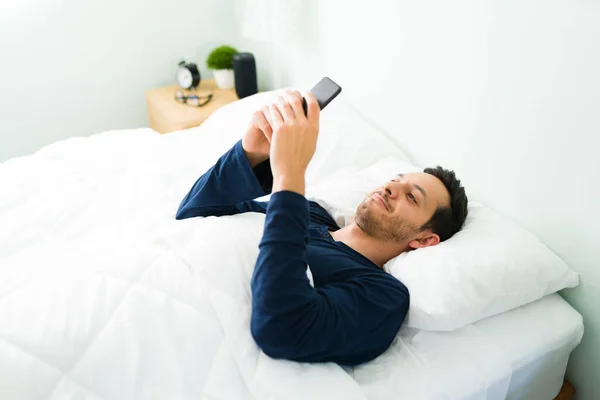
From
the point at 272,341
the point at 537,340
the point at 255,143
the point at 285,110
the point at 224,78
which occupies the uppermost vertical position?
the point at 285,110

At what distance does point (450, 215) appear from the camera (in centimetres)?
110

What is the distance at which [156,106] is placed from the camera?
217cm

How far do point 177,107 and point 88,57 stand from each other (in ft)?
1.88

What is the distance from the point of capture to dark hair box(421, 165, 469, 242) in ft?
3.56

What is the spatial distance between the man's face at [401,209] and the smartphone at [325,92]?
289mm

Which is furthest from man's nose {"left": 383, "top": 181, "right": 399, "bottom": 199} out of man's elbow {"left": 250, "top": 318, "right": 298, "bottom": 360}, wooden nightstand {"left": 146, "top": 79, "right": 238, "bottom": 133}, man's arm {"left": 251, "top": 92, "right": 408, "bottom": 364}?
wooden nightstand {"left": 146, "top": 79, "right": 238, "bottom": 133}

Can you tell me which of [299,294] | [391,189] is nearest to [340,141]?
[391,189]

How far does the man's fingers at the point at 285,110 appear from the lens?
89 centimetres

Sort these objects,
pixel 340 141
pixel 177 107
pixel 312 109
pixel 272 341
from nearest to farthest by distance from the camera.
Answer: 1. pixel 272 341
2. pixel 312 109
3. pixel 340 141
4. pixel 177 107

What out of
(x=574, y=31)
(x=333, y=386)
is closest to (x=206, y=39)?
(x=574, y=31)

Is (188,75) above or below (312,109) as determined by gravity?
below

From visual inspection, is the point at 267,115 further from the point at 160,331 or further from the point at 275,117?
the point at 160,331

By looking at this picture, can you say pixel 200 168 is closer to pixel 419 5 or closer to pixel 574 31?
pixel 419 5

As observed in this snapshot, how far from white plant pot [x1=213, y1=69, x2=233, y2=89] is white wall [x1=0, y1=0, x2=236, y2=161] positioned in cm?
34
